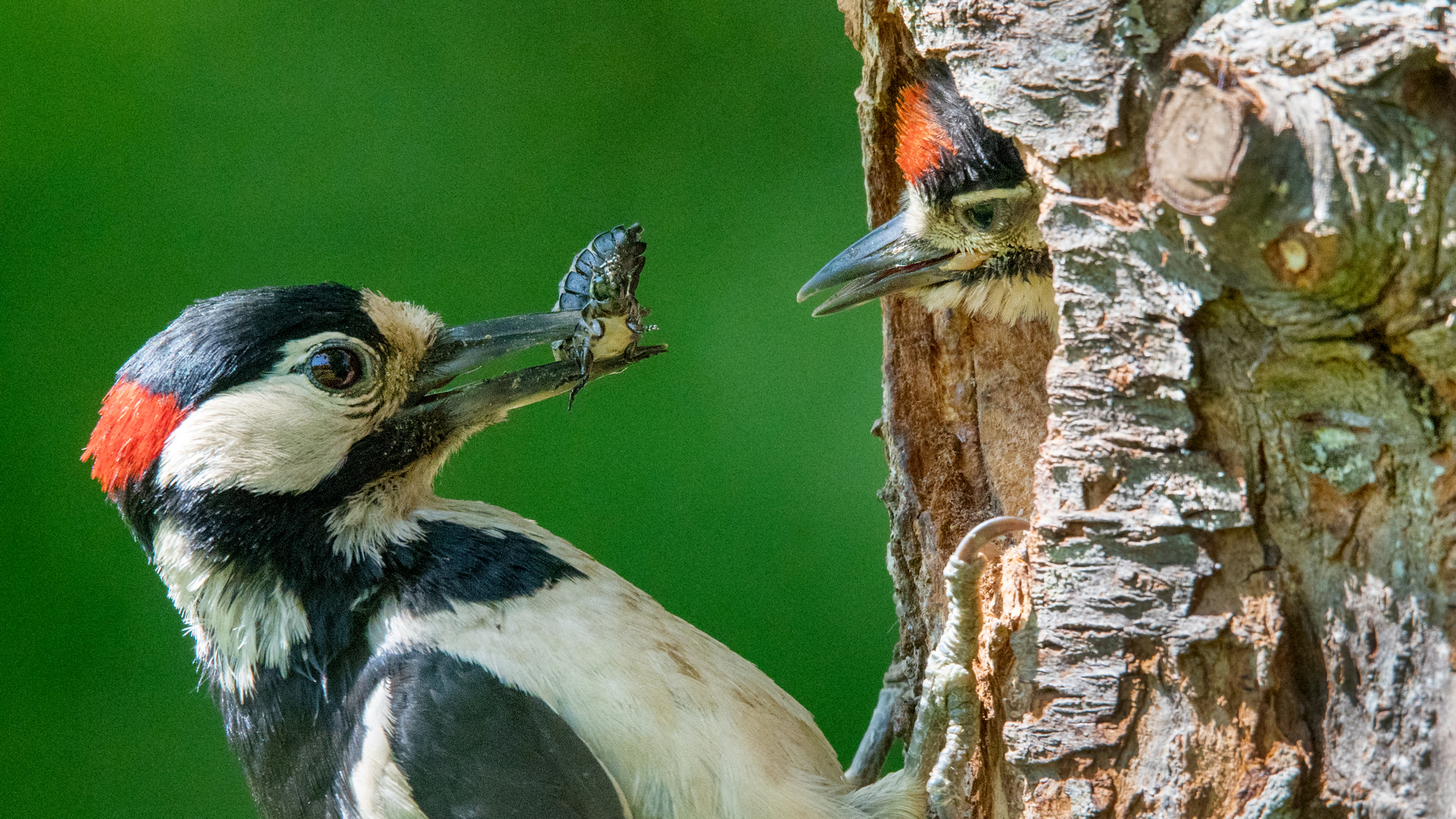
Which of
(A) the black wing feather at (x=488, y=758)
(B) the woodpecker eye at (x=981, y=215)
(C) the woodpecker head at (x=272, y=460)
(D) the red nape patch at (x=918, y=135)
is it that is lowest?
(A) the black wing feather at (x=488, y=758)

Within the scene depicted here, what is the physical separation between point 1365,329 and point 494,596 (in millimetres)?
1112

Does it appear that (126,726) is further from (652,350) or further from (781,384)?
(652,350)

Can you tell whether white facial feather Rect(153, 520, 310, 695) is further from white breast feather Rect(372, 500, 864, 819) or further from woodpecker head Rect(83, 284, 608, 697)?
white breast feather Rect(372, 500, 864, 819)

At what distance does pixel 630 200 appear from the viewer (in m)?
3.09

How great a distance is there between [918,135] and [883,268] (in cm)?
20

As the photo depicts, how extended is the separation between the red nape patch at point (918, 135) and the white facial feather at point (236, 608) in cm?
108

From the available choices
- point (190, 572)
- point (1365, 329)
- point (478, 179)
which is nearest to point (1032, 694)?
point (1365, 329)

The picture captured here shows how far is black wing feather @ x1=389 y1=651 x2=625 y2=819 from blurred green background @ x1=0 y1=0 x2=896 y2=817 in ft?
4.79

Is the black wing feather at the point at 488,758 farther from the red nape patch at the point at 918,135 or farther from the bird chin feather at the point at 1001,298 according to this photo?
the red nape patch at the point at 918,135

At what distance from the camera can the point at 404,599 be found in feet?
5.32

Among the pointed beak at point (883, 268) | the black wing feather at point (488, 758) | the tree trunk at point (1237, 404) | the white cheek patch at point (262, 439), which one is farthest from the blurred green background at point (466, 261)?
the tree trunk at point (1237, 404)

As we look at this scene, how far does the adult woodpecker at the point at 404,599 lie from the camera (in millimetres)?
1531

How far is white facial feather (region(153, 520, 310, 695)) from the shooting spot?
163 cm

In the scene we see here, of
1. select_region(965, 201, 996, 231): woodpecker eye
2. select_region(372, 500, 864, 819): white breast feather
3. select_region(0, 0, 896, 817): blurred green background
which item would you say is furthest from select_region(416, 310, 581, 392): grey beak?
select_region(0, 0, 896, 817): blurred green background
